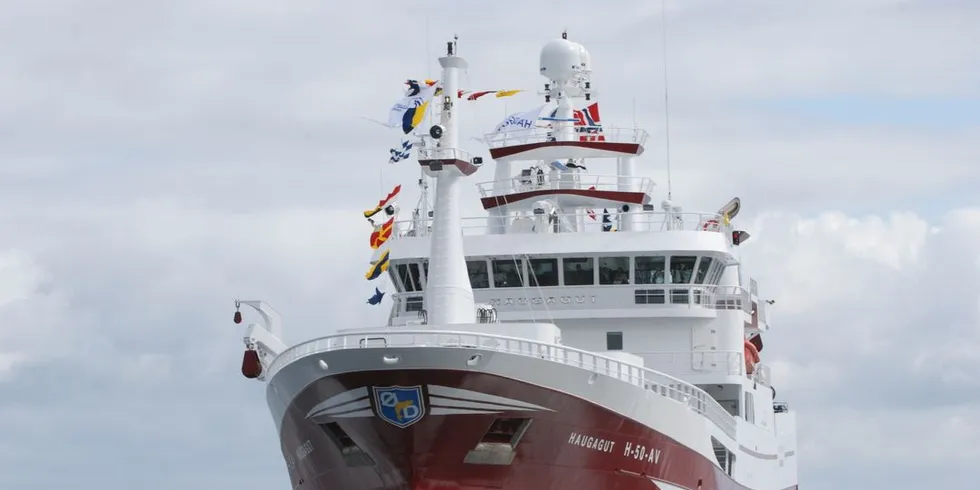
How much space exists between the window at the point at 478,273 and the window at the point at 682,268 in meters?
4.69

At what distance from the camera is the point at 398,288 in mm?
43969

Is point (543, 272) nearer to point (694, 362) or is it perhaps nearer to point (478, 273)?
point (478, 273)

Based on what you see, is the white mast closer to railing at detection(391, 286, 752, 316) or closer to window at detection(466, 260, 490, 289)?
railing at detection(391, 286, 752, 316)

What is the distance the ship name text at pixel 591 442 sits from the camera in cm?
3325

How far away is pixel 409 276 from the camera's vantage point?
43.4m

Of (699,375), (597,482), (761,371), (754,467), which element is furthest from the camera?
(761,371)

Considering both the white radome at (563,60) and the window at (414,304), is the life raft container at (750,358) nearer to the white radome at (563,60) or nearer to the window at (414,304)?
the window at (414,304)

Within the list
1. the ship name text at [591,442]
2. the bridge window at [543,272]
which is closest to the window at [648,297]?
the bridge window at [543,272]

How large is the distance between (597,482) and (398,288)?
11.7 m

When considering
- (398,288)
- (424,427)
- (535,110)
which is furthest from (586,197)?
(424,427)

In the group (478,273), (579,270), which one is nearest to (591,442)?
(579,270)

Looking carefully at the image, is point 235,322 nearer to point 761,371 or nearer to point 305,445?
point 305,445

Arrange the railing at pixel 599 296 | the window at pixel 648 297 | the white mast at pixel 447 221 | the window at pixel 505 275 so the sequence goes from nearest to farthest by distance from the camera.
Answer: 1. the white mast at pixel 447 221
2. the railing at pixel 599 296
3. the window at pixel 648 297
4. the window at pixel 505 275

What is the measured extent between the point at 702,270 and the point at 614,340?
10.5 feet
